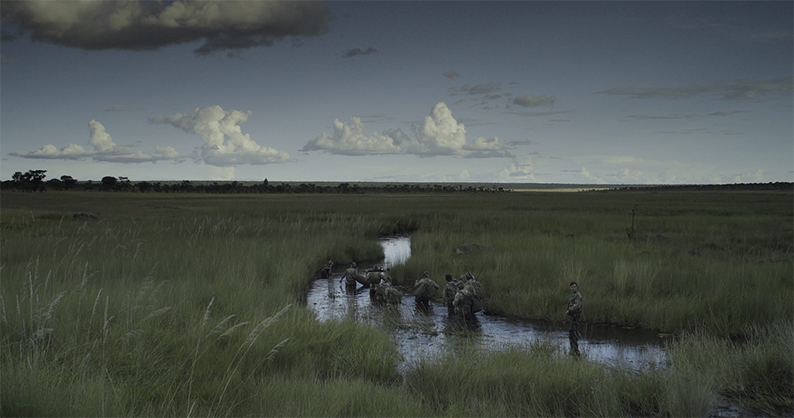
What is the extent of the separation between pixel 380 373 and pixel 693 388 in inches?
149

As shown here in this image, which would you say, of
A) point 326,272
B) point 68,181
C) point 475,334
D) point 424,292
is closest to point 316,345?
point 475,334

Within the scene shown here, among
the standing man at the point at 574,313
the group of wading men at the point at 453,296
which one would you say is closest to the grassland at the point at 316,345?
the group of wading men at the point at 453,296

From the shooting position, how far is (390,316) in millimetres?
10180

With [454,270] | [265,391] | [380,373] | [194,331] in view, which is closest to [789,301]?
[454,270]

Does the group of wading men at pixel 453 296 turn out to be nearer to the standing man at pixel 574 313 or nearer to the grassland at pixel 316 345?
the standing man at pixel 574 313

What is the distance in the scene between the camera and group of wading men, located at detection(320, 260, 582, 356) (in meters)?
8.97

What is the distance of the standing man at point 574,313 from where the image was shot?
850 cm

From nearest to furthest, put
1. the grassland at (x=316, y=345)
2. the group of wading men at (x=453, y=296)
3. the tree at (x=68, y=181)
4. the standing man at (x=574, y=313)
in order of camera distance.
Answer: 1. the grassland at (x=316, y=345)
2. the standing man at (x=574, y=313)
3. the group of wading men at (x=453, y=296)
4. the tree at (x=68, y=181)

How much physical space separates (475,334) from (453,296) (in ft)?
7.11

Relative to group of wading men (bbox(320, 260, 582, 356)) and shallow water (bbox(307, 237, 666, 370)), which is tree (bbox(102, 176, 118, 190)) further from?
shallow water (bbox(307, 237, 666, 370))

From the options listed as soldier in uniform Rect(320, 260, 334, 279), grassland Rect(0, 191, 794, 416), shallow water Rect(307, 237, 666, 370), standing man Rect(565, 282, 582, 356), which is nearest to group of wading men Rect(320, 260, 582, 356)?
standing man Rect(565, 282, 582, 356)

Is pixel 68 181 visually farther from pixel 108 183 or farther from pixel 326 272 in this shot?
pixel 326 272

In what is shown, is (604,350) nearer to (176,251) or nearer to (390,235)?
(176,251)

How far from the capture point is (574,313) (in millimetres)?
8742
